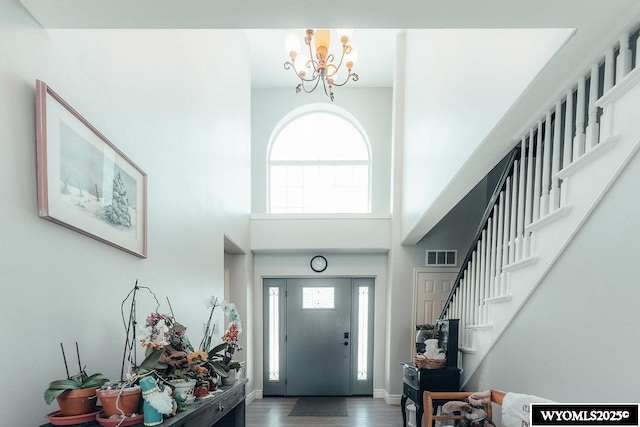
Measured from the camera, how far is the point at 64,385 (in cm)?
120

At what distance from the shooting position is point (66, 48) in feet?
4.85

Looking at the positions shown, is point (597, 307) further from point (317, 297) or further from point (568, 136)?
point (317, 297)

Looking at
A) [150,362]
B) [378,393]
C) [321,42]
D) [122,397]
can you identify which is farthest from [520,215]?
[378,393]

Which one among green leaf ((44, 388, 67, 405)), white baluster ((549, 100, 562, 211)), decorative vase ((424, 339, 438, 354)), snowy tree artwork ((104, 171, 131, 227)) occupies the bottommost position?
decorative vase ((424, 339, 438, 354))

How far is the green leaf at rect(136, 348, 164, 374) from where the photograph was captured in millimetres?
1431

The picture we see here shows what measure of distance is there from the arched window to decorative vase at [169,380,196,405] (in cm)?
484

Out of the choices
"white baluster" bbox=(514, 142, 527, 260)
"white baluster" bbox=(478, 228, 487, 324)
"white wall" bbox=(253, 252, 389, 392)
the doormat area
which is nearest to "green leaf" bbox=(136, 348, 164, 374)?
"white baluster" bbox=(514, 142, 527, 260)

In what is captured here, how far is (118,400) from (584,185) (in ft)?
6.54

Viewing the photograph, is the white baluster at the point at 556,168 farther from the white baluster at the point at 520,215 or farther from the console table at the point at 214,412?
the console table at the point at 214,412

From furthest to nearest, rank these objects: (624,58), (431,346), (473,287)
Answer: (431,346), (473,287), (624,58)

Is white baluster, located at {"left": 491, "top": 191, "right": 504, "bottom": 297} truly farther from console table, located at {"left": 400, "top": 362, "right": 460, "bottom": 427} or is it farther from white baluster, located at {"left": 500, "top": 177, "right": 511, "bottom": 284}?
console table, located at {"left": 400, "top": 362, "right": 460, "bottom": 427}

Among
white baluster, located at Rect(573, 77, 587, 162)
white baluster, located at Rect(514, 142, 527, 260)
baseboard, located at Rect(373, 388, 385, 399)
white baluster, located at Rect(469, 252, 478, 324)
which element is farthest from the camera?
baseboard, located at Rect(373, 388, 385, 399)

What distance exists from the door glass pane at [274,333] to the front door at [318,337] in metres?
0.16

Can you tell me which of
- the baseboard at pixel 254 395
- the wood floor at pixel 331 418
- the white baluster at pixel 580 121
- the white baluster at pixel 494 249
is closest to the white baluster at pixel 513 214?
the white baluster at pixel 494 249
